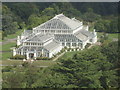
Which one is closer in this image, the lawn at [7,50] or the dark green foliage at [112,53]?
the dark green foliage at [112,53]

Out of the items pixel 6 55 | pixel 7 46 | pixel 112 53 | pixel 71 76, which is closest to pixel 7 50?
pixel 7 46

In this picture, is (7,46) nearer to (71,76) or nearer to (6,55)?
(6,55)

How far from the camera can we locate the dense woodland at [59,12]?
7456 cm

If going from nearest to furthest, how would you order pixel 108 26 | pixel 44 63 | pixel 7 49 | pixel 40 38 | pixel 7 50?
1. pixel 44 63
2. pixel 40 38
3. pixel 7 50
4. pixel 7 49
5. pixel 108 26

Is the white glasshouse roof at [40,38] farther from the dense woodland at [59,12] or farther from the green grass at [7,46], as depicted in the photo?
the dense woodland at [59,12]

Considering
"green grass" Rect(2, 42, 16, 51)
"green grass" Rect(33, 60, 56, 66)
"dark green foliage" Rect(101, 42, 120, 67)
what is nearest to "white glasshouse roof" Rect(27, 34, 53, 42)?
"green grass" Rect(33, 60, 56, 66)

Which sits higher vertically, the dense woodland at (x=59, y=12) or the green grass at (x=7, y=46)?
the dense woodland at (x=59, y=12)

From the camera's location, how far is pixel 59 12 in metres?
89.0

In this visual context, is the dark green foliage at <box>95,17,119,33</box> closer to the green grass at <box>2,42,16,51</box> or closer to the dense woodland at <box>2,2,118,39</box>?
the dense woodland at <box>2,2,118,39</box>

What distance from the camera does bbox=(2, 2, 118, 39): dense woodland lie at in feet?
245

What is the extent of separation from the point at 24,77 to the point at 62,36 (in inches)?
1106

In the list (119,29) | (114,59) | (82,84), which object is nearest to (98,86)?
(82,84)

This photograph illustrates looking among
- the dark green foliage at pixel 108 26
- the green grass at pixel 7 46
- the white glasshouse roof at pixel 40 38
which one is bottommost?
the green grass at pixel 7 46

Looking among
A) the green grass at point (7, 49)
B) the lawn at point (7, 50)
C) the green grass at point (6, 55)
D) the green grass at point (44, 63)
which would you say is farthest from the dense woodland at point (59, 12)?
the green grass at point (44, 63)
